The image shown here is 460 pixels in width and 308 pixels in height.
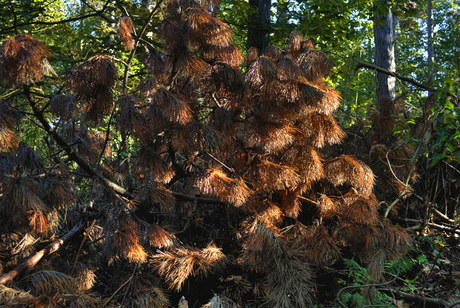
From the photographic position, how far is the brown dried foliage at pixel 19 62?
2375mm

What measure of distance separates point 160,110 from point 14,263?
1.73 metres

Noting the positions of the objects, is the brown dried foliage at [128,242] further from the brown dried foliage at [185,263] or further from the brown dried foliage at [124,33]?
the brown dried foliage at [124,33]

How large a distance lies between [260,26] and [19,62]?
13.7ft

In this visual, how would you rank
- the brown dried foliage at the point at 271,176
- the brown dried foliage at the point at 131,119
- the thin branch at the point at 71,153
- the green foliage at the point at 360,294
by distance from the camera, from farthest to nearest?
the brown dried foliage at the point at 271,176 → the green foliage at the point at 360,294 → the thin branch at the point at 71,153 → the brown dried foliage at the point at 131,119

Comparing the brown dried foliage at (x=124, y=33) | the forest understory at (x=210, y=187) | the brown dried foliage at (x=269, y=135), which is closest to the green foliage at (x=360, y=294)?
the forest understory at (x=210, y=187)

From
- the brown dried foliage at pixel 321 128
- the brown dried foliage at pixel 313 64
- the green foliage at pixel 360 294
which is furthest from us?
the brown dried foliage at pixel 313 64

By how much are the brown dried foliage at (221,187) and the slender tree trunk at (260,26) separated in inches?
144

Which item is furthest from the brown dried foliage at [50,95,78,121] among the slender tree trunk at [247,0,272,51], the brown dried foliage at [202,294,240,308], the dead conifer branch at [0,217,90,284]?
the slender tree trunk at [247,0,272,51]

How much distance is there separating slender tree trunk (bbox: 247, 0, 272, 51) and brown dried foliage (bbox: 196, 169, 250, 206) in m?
3.66

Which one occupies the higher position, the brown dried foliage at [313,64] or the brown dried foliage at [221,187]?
the brown dried foliage at [313,64]

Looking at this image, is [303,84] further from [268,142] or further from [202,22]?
[202,22]

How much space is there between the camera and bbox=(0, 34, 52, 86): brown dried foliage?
2375 mm

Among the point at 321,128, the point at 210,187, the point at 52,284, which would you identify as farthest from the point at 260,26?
the point at 52,284

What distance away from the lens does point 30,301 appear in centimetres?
233
